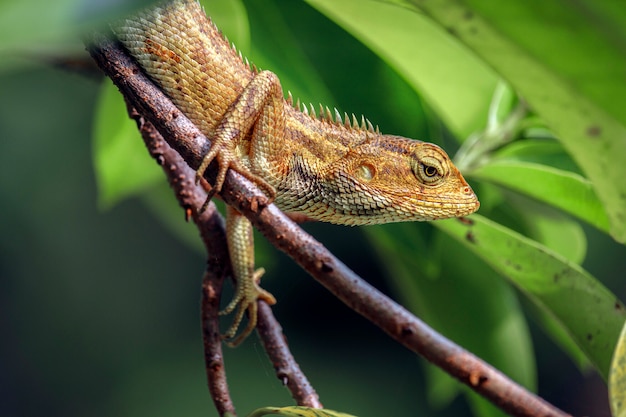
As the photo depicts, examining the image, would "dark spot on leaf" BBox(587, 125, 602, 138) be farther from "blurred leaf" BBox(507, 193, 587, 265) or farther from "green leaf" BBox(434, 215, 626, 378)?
"blurred leaf" BBox(507, 193, 587, 265)

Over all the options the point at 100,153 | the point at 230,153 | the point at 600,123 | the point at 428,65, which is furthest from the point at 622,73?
the point at 100,153

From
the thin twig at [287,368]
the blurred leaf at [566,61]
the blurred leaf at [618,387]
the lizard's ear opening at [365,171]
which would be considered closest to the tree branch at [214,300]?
the thin twig at [287,368]

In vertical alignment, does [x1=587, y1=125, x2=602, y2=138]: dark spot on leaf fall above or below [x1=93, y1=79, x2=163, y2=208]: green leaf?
below

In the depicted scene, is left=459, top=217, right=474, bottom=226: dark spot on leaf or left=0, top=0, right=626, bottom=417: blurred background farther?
left=0, top=0, right=626, bottom=417: blurred background

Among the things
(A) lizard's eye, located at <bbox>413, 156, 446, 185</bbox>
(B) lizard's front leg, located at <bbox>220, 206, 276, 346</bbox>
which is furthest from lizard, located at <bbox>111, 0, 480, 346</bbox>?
(B) lizard's front leg, located at <bbox>220, 206, 276, 346</bbox>

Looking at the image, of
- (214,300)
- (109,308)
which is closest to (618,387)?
(214,300)

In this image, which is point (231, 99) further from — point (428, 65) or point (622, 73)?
point (622, 73)
